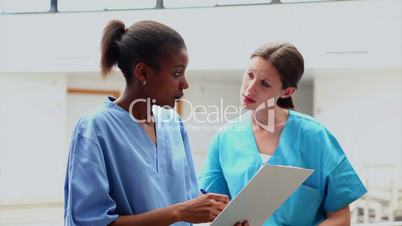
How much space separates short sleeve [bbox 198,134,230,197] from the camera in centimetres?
120

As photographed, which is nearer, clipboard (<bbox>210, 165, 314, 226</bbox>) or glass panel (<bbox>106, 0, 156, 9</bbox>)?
clipboard (<bbox>210, 165, 314, 226</bbox>)

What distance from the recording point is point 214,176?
47.5 inches

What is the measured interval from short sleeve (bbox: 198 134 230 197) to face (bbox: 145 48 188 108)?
1.39ft

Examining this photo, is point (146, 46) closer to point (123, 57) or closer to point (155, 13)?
point (123, 57)

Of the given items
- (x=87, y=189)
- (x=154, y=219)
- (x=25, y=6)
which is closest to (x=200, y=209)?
(x=154, y=219)

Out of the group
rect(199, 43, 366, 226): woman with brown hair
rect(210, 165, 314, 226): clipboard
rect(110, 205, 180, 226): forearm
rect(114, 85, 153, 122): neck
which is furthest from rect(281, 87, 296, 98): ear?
rect(110, 205, 180, 226): forearm

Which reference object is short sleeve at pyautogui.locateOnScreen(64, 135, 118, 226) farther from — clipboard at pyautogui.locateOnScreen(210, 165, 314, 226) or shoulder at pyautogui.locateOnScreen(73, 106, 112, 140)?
clipboard at pyautogui.locateOnScreen(210, 165, 314, 226)

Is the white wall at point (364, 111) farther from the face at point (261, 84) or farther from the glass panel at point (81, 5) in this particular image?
the face at point (261, 84)

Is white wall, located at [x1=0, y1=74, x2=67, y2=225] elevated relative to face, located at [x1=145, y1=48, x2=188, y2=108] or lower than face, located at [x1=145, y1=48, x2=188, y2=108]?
lower

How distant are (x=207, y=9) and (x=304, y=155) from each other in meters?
2.43

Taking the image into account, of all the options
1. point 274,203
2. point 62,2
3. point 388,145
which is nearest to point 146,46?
point 274,203

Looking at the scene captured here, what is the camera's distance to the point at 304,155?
1.13 metres

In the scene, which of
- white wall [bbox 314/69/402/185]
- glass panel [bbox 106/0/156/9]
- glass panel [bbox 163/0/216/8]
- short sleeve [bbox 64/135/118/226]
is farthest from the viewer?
white wall [bbox 314/69/402/185]

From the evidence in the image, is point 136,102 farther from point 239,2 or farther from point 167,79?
point 239,2
